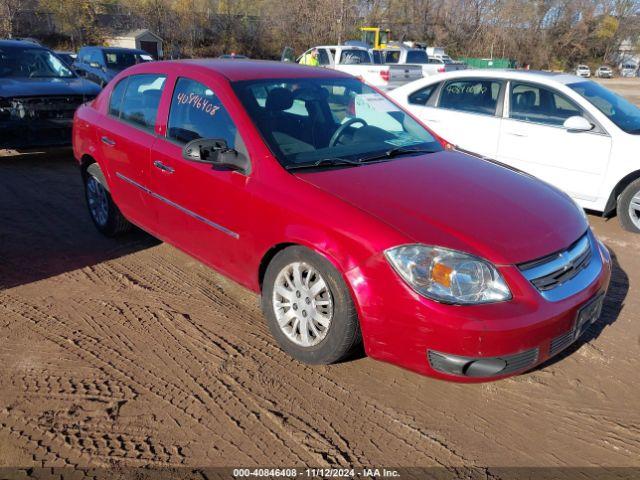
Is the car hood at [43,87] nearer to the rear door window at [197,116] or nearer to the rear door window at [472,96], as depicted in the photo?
the rear door window at [197,116]

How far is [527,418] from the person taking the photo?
2.87 m

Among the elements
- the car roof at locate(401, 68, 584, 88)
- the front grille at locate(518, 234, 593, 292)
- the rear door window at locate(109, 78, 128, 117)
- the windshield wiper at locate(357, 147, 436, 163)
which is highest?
the car roof at locate(401, 68, 584, 88)

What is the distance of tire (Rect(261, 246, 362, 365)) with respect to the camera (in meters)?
2.90

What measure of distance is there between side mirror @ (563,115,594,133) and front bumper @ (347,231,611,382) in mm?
3582

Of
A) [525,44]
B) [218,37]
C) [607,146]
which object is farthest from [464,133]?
[525,44]

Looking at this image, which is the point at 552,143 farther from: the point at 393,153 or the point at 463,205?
the point at 463,205

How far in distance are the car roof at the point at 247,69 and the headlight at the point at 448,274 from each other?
6.15ft

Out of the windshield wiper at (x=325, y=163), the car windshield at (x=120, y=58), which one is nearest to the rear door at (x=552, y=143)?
the windshield wiper at (x=325, y=163)

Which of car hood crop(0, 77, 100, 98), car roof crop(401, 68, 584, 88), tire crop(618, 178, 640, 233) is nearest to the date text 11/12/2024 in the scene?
tire crop(618, 178, 640, 233)

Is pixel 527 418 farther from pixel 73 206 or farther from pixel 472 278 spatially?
pixel 73 206

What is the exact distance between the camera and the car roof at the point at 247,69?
152 inches

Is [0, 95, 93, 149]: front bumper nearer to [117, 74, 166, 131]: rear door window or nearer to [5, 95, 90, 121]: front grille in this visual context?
[5, 95, 90, 121]: front grille

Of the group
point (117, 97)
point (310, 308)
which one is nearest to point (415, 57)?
point (117, 97)

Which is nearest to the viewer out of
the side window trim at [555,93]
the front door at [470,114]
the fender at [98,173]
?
the fender at [98,173]
